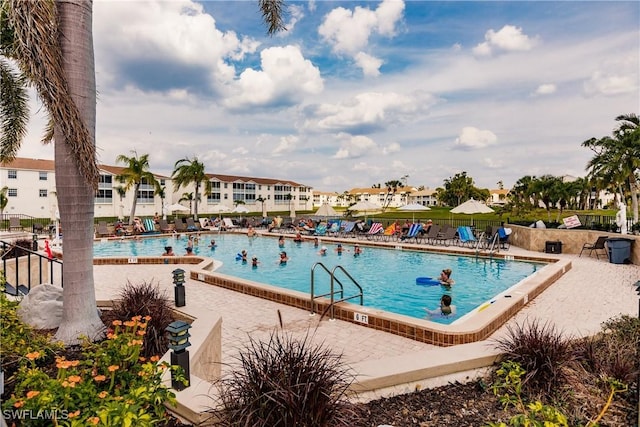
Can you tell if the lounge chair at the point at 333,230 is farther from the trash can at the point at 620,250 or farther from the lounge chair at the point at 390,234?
the trash can at the point at 620,250

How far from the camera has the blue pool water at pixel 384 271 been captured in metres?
10.6

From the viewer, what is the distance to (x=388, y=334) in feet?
19.9

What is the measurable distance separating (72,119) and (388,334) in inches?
206

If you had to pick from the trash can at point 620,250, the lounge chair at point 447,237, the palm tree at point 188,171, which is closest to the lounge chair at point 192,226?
the palm tree at point 188,171

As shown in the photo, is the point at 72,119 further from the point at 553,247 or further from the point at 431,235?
the point at 431,235

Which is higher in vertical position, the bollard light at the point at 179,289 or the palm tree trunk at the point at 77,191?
the palm tree trunk at the point at 77,191

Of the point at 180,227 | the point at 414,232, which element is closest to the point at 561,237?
the point at 414,232

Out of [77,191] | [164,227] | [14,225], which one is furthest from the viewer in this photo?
[164,227]

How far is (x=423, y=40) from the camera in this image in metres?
12.0

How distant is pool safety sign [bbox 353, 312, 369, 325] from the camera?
6.42 m

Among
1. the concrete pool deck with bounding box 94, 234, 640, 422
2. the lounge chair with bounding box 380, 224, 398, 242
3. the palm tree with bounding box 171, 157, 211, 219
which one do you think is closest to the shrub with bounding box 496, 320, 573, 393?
the concrete pool deck with bounding box 94, 234, 640, 422

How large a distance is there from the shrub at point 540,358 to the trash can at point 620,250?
37.0 feet

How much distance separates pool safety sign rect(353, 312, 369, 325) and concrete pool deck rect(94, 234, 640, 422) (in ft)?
0.37

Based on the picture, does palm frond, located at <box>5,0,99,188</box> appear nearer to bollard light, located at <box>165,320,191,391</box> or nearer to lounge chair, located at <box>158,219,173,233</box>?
bollard light, located at <box>165,320,191,391</box>
